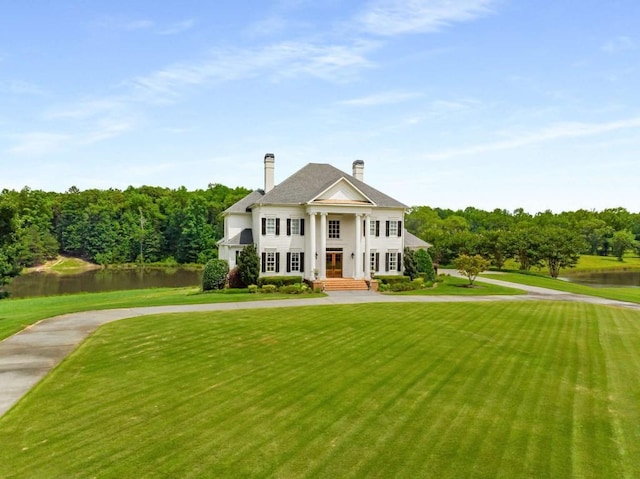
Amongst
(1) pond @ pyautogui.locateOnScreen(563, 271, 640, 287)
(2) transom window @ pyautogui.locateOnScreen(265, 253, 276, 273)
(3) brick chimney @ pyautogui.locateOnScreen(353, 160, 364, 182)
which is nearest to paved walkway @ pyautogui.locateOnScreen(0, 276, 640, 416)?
(2) transom window @ pyautogui.locateOnScreen(265, 253, 276, 273)

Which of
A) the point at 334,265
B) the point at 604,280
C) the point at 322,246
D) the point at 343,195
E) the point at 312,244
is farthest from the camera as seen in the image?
the point at 604,280

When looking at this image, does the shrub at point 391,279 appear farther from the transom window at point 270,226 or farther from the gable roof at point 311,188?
the transom window at point 270,226

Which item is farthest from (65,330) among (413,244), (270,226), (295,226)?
(413,244)

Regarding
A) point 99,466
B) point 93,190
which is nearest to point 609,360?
point 99,466

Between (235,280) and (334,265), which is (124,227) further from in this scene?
(334,265)

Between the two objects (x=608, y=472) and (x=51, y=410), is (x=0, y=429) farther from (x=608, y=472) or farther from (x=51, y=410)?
(x=608, y=472)

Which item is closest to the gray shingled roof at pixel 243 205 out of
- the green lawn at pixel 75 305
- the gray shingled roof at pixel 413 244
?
the green lawn at pixel 75 305

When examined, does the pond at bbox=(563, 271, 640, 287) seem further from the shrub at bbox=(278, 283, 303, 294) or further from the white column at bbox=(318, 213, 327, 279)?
the shrub at bbox=(278, 283, 303, 294)
